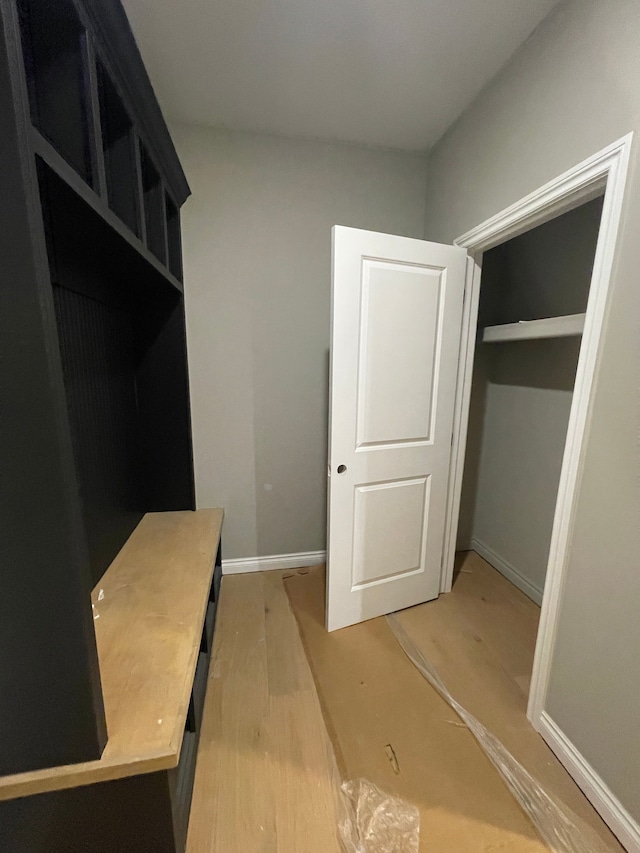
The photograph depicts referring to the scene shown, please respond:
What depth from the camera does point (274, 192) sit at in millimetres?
2154

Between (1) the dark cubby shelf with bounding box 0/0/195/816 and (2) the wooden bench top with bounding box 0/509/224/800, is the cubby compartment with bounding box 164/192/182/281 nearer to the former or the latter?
(1) the dark cubby shelf with bounding box 0/0/195/816

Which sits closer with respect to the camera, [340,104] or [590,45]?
[590,45]

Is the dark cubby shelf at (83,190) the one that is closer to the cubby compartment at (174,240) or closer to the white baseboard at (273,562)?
the cubby compartment at (174,240)

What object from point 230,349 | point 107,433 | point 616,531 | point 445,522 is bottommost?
point 445,522

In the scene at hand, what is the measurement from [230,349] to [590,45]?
74.9 inches

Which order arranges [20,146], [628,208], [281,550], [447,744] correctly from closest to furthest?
[20,146] → [628,208] → [447,744] → [281,550]

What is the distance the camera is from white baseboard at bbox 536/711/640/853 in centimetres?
113

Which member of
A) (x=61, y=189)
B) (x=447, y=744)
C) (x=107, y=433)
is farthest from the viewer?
(x=107, y=433)

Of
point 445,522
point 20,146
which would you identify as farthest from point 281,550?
point 20,146

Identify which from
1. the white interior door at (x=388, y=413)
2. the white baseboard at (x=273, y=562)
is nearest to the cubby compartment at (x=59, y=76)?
the white interior door at (x=388, y=413)

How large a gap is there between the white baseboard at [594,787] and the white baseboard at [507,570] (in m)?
0.93

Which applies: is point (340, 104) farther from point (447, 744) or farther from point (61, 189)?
point (447, 744)

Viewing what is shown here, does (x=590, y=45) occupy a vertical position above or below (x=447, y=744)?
above

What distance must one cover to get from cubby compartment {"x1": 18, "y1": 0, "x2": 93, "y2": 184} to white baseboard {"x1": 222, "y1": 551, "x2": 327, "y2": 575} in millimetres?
2197
